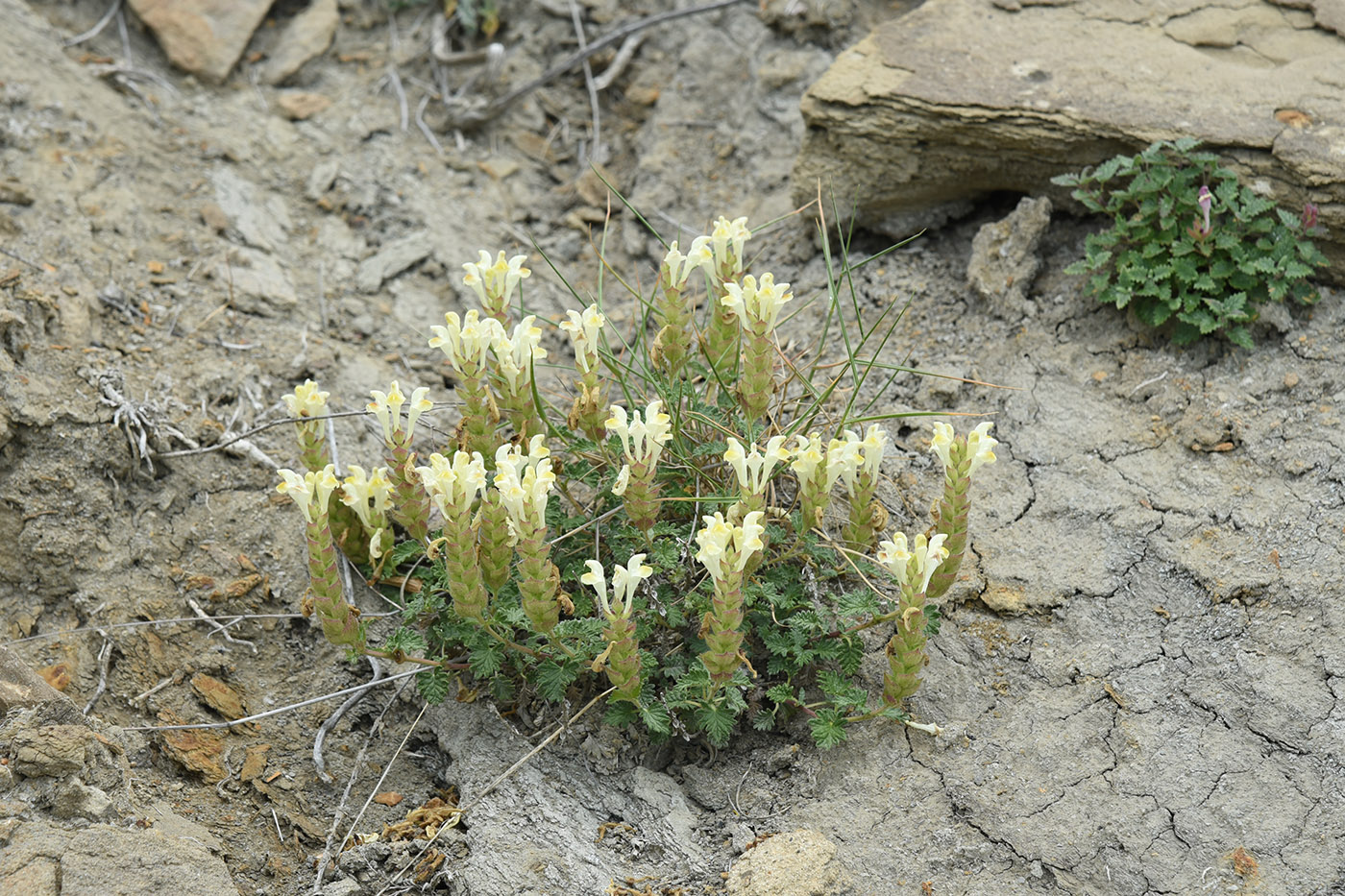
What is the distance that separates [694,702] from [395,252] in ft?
9.33

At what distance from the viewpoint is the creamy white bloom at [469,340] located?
322 centimetres

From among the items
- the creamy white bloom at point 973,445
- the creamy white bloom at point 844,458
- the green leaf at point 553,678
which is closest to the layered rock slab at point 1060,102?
the creamy white bloom at point 973,445

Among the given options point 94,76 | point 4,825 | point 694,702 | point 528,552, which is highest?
point 94,76

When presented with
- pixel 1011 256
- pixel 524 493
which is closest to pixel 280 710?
pixel 524 493

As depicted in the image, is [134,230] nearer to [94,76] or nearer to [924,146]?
[94,76]

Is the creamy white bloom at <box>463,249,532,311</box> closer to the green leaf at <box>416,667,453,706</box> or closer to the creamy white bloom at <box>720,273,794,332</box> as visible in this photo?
the creamy white bloom at <box>720,273,794,332</box>

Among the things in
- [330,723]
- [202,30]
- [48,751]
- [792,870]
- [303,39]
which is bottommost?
[792,870]

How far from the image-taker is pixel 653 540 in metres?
3.21

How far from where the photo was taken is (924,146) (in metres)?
4.52

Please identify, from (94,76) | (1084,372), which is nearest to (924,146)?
(1084,372)

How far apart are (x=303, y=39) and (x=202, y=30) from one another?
0.47 meters

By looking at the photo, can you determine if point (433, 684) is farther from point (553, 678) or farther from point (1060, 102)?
point (1060, 102)

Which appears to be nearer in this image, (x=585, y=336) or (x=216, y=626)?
(x=585, y=336)

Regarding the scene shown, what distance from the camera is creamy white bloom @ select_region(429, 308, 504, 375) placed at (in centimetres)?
322
